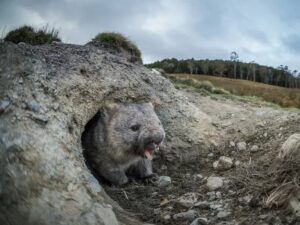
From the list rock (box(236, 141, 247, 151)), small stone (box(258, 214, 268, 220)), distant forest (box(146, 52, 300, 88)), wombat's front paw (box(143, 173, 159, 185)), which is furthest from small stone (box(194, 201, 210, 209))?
distant forest (box(146, 52, 300, 88))

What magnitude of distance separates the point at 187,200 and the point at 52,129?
187 cm

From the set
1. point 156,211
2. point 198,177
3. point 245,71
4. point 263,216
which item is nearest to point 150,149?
point 198,177

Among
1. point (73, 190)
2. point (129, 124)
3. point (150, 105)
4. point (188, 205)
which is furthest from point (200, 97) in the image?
point (73, 190)

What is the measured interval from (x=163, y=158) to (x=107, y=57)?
1812 millimetres

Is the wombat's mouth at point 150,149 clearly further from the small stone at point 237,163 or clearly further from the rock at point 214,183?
the small stone at point 237,163

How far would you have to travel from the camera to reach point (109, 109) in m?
6.70

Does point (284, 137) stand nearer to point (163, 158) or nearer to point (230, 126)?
point (230, 126)

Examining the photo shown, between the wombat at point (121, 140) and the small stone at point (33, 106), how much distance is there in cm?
174

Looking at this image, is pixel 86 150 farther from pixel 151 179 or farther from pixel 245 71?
pixel 245 71

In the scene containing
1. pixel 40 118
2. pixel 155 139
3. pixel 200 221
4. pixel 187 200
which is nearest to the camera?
pixel 200 221

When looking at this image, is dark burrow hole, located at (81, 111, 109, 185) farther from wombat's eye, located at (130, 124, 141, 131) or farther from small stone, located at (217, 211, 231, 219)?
small stone, located at (217, 211, 231, 219)

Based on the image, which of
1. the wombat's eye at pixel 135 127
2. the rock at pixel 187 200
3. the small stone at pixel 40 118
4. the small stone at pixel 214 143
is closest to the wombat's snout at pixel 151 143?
the wombat's eye at pixel 135 127

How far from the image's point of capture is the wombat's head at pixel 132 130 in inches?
250

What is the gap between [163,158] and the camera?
739 cm
